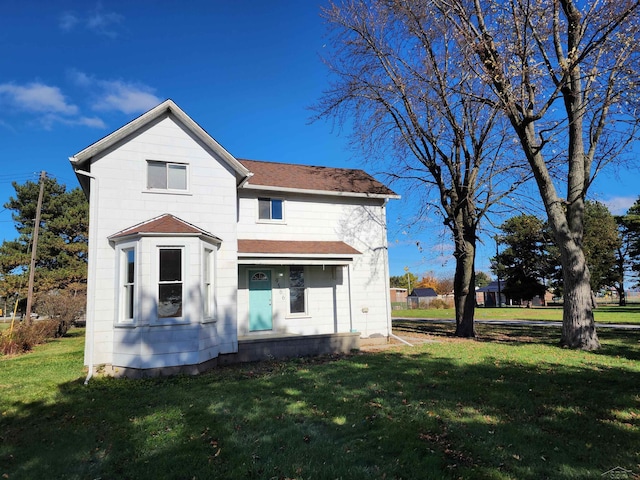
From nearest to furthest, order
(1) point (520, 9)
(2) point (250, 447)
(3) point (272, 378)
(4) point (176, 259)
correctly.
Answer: (2) point (250, 447)
(3) point (272, 378)
(4) point (176, 259)
(1) point (520, 9)

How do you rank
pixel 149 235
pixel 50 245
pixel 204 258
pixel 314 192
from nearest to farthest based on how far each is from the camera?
pixel 149 235 → pixel 204 258 → pixel 314 192 → pixel 50 245

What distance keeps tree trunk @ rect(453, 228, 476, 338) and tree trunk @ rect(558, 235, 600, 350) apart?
3.78 metres

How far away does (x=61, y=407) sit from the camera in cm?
711

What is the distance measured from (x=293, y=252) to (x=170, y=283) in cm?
422

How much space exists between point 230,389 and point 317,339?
4848 mm

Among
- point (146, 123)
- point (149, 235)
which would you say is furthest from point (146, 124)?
point (149, 235)

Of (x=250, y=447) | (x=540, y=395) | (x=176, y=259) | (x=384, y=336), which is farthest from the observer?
(x=384, y=336)

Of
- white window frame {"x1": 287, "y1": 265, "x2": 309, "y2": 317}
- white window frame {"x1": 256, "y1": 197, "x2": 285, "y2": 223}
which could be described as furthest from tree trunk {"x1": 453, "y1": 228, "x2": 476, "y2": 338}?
white window frame {"x1": 256, "y1": 197, "x2": 285, "y2": 223}

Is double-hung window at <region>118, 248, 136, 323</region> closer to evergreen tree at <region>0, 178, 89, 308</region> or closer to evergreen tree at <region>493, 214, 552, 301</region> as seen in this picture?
evergreen tree at <region>0, 178, 89, 308</region>

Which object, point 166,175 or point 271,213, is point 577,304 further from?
point 166,175

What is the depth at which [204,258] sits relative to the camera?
10.6 meters

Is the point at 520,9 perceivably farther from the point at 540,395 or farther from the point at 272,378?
the point at 272,378

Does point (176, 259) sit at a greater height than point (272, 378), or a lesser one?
greater

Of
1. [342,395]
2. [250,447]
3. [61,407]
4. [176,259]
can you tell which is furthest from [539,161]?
[61,407]
